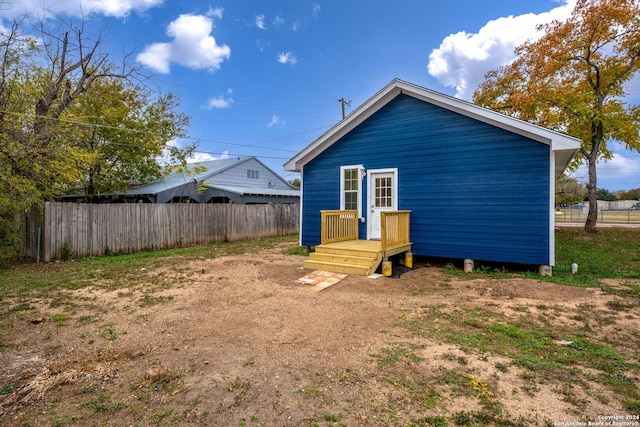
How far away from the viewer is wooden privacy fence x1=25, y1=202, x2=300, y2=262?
9.06 m

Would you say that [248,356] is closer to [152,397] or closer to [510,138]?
[152,397]

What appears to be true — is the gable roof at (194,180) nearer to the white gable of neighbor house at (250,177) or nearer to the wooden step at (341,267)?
the white gable of neighbor house at (250,177)

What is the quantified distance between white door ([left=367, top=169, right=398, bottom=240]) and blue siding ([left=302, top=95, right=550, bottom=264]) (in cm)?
20

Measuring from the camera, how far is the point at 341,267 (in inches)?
287

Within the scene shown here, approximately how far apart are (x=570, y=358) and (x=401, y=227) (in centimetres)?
496

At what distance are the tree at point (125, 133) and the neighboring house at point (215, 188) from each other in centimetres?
95

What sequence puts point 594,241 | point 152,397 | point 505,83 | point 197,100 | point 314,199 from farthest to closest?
point 197,100 < point 505,83 < point 594,241 < point 314,199 < point 152,397

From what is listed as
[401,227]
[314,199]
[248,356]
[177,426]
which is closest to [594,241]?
[401,227]

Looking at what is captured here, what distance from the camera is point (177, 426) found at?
2221mm

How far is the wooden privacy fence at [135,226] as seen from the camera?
9.06 m

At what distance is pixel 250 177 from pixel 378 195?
636 inches

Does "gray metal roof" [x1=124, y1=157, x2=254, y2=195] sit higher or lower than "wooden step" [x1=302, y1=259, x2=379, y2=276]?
higher

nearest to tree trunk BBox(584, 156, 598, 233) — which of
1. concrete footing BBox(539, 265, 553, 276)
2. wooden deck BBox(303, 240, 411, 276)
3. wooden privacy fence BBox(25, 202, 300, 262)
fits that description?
concrete footing BBox(539, 265, 553, 276)

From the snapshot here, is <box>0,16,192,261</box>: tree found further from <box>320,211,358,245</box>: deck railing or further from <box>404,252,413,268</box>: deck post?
<box>404,252,413,268</box>: deck post
